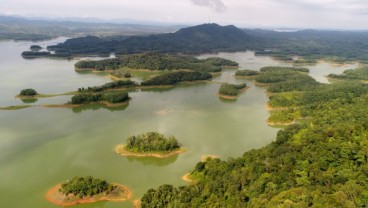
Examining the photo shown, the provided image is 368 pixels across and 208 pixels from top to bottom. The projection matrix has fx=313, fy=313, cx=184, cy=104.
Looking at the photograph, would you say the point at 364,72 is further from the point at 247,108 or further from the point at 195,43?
the point at 195,43

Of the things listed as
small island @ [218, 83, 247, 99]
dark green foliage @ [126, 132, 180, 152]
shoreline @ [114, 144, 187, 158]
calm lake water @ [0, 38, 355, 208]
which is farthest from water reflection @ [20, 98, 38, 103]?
small island @ [218, 83, 247, 99]

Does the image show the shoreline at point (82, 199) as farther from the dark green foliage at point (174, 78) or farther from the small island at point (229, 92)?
the dark green foliage at point (174, 78)

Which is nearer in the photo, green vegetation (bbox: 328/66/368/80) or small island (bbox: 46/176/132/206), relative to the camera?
small island (bbox: 46/176/132/206)

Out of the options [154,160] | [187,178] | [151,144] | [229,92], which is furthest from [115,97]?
[187,178]

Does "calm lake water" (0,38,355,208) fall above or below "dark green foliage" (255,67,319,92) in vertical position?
below

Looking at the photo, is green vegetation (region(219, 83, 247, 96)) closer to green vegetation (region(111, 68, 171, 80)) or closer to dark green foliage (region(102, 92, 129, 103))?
dark green foliage (region(102, 92, 129, 103))

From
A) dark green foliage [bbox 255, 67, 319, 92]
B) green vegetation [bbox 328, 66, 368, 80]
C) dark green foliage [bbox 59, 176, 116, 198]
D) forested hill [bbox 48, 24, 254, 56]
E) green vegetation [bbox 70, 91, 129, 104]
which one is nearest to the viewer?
dark green foliage [bbox 59, 176, 116, 198]

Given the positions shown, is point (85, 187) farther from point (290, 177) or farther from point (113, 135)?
point (290, 177)

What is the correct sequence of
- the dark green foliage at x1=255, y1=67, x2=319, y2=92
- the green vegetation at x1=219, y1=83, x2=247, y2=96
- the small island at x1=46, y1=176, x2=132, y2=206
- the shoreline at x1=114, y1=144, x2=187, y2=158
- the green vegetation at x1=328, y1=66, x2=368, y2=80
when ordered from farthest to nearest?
the green vegetation at x1=328, y1=66, x2=368, y2=80
the dark green foliage at x1=255, y1=67, x2=319, y2=92
the green vegetation at x1=219, y1=83, x2=247, y2=96
the shoreline at x1=114, y1=144, x2=187, y2=158
the small island at x1=46, y1=176, x2=132, y2=206
